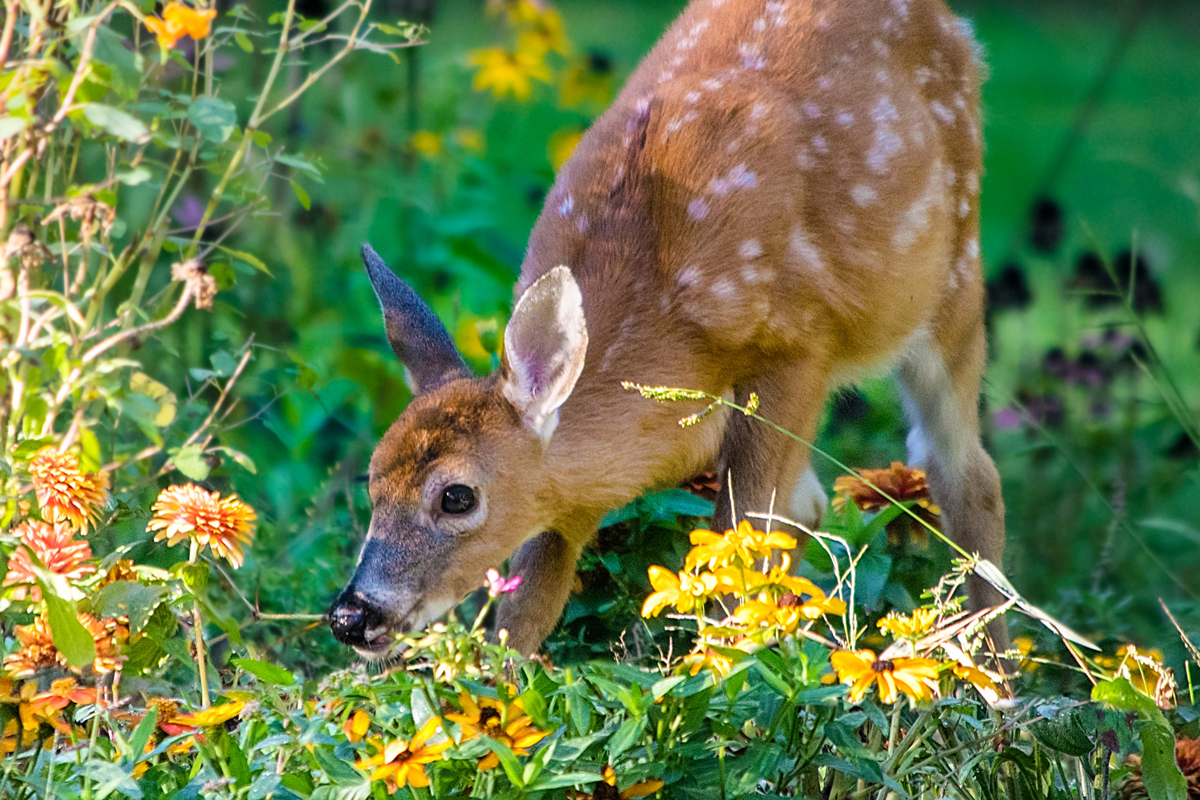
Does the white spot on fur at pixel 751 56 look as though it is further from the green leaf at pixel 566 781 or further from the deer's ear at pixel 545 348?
the green leaf at pixel 566 781

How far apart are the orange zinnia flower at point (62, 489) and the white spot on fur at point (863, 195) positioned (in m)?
1.99

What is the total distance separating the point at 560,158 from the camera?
5.33 meters

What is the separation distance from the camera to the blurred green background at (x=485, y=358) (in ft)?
13.1

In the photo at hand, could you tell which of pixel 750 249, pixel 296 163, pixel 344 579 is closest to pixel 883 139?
pixel 750 249

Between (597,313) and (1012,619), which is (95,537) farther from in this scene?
(1012,619)

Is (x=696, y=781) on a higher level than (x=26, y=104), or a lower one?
lower

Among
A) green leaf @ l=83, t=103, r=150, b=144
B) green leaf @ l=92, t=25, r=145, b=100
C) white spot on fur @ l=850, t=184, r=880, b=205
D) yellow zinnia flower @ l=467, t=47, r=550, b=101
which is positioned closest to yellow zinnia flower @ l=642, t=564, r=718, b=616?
green leaf @ l=83, t=103, r=150, b=144

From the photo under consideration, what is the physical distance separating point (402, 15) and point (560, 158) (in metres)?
0.83

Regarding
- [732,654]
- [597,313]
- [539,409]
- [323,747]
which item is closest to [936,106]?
[597,313]

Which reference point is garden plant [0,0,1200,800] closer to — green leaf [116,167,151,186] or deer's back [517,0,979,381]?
green leaf [116,167,151,186]

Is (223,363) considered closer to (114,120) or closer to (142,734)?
(114,120)

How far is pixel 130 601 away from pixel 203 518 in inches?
6.7

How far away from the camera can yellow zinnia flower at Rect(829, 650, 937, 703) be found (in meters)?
1.92

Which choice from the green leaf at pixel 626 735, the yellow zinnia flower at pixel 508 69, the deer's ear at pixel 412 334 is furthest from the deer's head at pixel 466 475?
the yellow zinnia flower at pixel 508 69
